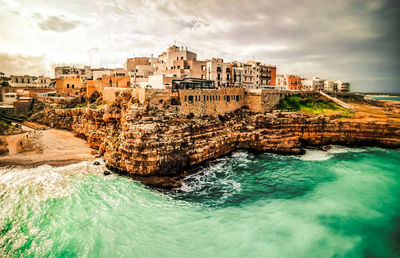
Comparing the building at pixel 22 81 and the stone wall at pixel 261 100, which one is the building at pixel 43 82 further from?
the stone wall at pixel 261 100

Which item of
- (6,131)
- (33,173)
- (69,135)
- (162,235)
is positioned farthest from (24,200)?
(6,131)

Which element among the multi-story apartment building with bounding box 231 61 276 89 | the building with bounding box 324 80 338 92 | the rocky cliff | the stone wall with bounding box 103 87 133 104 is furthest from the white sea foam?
the building with bounding box 324 80 338 92

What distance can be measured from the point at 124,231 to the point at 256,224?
392 inches

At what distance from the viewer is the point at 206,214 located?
57.6 ft

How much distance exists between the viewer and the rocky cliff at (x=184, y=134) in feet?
75.3

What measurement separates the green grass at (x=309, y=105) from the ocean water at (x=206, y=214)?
51.2 feet

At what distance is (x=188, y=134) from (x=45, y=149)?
70.0ft

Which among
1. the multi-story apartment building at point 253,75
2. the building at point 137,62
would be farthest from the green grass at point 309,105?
the building at point 137,62

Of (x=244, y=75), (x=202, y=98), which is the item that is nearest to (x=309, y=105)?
(x=244, y=75)

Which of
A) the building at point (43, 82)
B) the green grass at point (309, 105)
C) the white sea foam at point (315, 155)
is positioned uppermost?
the building at point (43, 82)

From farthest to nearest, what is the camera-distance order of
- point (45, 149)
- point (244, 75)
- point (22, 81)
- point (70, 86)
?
point (22, 81), point (70, 86), point (244, 75), point (45, 149)

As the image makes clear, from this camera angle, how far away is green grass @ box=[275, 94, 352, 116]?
129 ft

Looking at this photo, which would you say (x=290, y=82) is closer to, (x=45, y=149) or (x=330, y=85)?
(x=330, y=85)

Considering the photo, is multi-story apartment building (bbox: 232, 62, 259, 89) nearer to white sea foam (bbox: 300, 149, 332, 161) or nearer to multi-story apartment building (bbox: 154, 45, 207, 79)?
multi-story apartment building (bbox: 154, 45, 207, 79)
